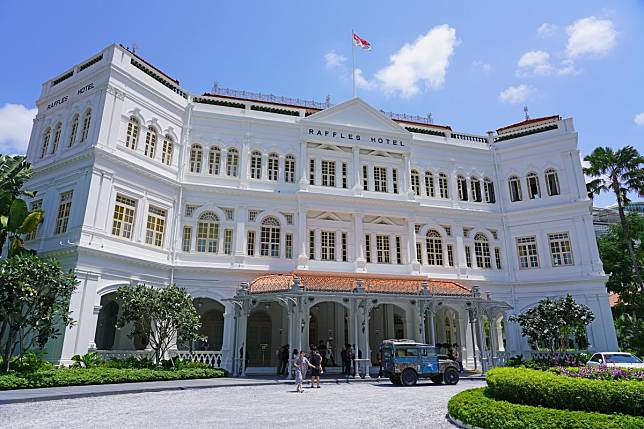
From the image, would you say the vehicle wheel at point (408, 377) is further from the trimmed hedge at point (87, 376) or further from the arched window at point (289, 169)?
the arched window at point (289, 169)

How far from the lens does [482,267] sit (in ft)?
92.6

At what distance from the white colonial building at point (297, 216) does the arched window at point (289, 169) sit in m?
0.13

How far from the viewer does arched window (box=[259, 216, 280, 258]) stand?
24.4m

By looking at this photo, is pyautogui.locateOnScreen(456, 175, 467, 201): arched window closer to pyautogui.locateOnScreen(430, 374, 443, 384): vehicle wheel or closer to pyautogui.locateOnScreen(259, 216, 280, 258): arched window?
pyautogui.locateOnScreen(259, 216, 280, 258): arched window

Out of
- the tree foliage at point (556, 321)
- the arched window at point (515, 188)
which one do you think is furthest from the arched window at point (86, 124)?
the arched window at point (515, 188)

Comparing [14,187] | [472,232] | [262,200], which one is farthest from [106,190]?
[472,232]

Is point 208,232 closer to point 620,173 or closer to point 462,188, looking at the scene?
point 462,188

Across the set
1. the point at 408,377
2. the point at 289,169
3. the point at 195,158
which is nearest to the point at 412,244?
the point at 289,169

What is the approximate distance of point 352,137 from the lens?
27.1m

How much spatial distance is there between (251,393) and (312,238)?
1140 cm

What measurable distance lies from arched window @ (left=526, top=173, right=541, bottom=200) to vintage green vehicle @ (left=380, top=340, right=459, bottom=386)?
15587 millimetres

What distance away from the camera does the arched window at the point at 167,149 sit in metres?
23.8

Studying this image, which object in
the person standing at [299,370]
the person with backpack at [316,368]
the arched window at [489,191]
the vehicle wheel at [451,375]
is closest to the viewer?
the person standing at [299,370]

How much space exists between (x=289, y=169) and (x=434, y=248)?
33.9ft
